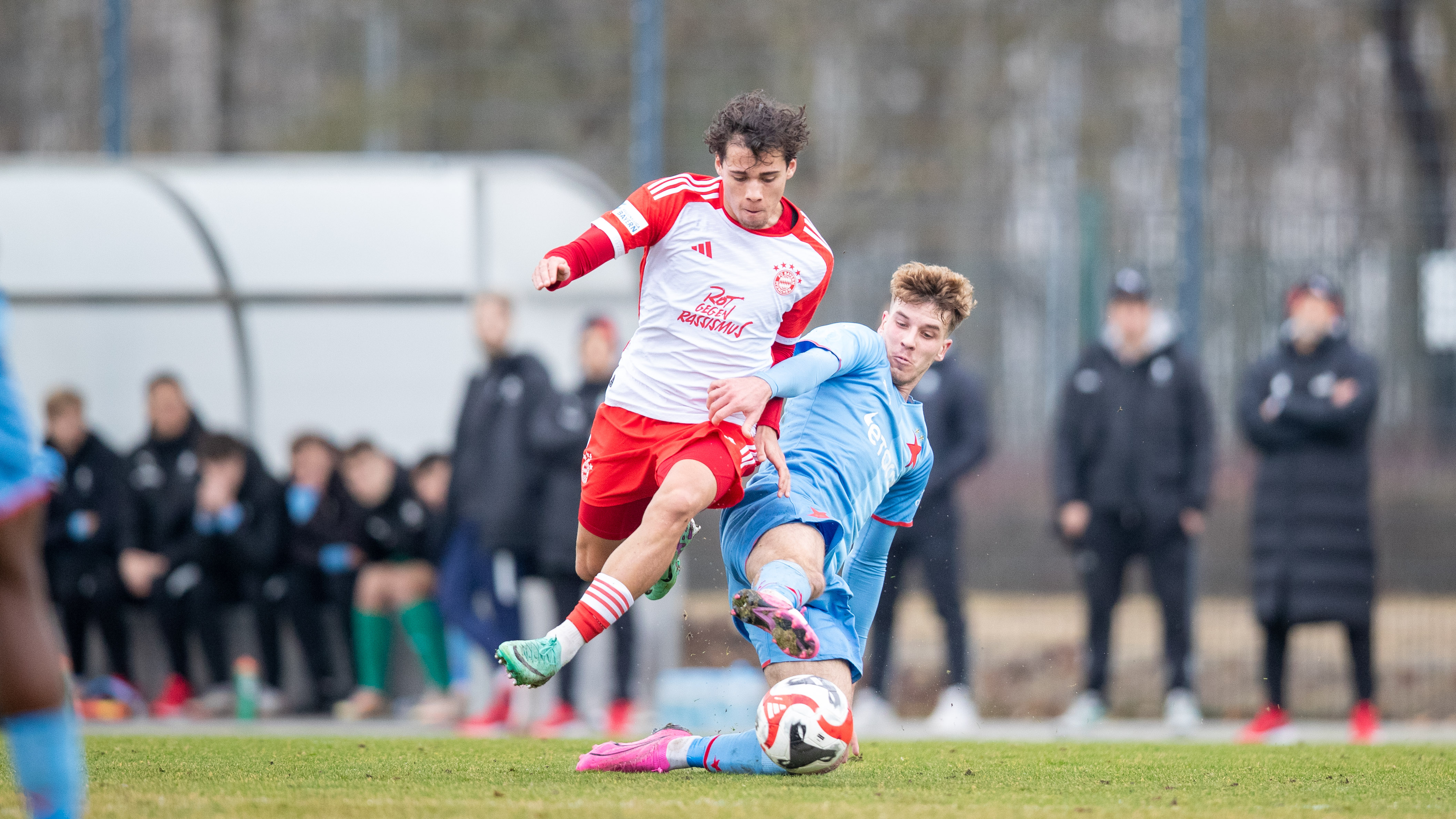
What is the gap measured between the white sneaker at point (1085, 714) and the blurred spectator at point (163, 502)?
5326 mm

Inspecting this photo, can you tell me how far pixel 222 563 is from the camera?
10.6m

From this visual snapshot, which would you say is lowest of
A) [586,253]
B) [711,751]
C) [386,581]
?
[711,751]

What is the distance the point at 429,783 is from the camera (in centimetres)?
554

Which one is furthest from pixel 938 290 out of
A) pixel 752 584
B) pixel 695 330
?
pixel 752 584

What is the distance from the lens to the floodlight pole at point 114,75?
441 inches

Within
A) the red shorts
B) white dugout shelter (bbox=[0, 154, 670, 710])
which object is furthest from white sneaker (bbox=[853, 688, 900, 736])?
the red shorts

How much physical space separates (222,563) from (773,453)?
605 cm

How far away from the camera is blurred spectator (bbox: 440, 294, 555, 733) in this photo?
9531 mm

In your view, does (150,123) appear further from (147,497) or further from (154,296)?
(147,497)

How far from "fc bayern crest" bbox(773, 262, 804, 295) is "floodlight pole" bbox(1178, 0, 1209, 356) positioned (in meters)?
4.81

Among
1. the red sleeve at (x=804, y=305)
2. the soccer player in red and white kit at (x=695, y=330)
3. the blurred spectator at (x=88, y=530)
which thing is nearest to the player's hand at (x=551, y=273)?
the soccer player in red and white kit at (x=695, y=330)

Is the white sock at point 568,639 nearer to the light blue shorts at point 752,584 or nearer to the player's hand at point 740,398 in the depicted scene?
the light blue shorts at point 752,584

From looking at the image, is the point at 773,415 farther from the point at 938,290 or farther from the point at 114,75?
the point at 114,75

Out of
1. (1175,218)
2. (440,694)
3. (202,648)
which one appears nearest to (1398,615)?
(1175,218)
